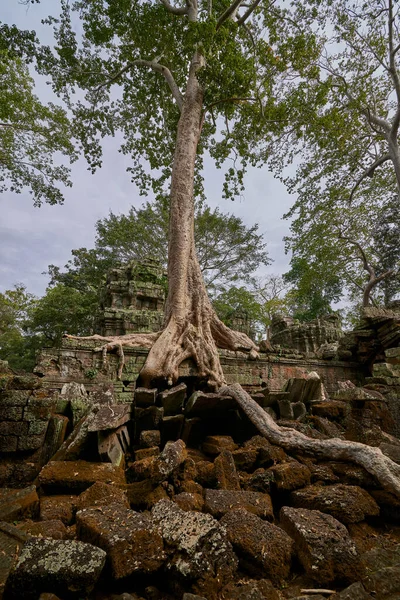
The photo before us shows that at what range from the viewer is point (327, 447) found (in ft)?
6.68

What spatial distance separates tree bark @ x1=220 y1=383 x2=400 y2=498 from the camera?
1.69m

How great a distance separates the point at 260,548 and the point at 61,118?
13473 mm

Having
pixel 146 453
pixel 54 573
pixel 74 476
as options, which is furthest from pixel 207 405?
pixel 54 573

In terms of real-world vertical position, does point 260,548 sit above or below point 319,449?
below

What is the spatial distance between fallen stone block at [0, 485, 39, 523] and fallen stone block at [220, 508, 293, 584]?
0.98 m

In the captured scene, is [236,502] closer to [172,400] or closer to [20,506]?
[20,506]

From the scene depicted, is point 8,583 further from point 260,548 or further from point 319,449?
point 319,449

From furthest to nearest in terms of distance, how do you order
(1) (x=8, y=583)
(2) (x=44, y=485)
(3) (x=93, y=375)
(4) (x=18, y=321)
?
(4) (x=18, y=321), (3) (x=93, y=375), (2) (x=44, y=485), (1) (x=8, y=583)

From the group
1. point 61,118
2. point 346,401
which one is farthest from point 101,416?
point 61,118

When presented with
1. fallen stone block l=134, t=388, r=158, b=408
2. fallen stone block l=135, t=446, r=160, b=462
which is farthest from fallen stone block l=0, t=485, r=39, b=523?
fallen stone block l=134, t=388, r=158, b=408

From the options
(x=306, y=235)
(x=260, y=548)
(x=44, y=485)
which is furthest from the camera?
(x=306, y=235)

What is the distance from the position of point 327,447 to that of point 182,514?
124 centimetres

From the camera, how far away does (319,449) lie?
2064mm

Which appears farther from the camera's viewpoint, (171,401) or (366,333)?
(366,333)
